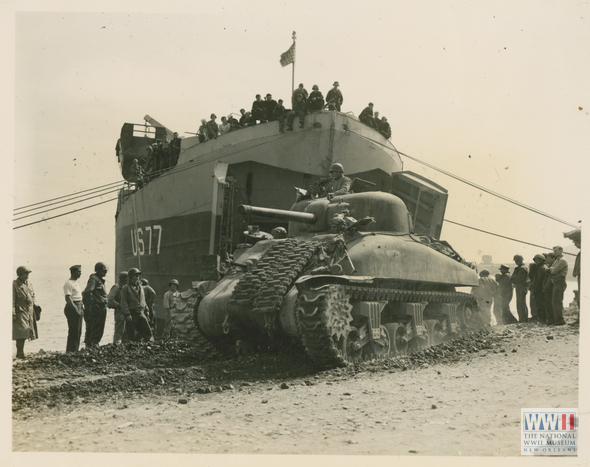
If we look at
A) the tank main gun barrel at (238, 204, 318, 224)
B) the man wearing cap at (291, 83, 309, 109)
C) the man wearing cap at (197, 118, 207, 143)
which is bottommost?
the tank main gun barrel at (238, 204, 318, 224)

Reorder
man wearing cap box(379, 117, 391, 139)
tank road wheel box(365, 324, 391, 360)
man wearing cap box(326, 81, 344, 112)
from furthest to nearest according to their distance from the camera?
man wearing cap box(379, 117, 391, 139) < man wearing cap box(326, 81, 344, 112) < tank road wheel box(365, 324, 391, 360)

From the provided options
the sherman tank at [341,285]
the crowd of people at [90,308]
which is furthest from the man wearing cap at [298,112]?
the crowd of people at [90,308]

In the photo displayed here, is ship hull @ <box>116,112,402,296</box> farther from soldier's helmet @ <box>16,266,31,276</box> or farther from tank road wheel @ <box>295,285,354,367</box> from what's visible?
tank road wheel @ <box>295,285,354,367</box>

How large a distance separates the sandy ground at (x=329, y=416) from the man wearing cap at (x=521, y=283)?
6876 millimetres

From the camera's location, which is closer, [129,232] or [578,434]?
[578,434]

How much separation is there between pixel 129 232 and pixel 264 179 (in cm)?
705

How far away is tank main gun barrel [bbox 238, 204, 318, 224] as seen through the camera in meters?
10.4

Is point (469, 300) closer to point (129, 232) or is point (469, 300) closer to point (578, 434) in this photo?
point (578, 434)

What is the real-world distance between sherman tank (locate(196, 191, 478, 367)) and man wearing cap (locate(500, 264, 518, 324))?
3.56 m

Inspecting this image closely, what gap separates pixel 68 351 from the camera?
38.4 feet

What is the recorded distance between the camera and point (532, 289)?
14758 mm

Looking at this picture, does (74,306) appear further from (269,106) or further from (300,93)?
(300,93)

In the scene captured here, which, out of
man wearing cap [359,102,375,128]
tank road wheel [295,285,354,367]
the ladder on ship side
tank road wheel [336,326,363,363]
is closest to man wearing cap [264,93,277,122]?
the ladder on ship side

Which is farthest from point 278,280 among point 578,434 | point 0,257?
point 578,434
